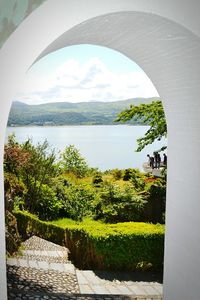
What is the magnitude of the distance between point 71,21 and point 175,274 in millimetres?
2958

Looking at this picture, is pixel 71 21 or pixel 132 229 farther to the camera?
pixel 132 229

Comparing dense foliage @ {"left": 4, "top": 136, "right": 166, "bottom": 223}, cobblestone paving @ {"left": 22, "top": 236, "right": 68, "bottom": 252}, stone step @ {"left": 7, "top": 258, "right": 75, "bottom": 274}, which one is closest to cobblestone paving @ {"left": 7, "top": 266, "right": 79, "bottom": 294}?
stone step @ {"left": 7, "top": 258, "right": 75, "bottom": 274}

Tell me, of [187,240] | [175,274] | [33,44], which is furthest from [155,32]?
[175,274]

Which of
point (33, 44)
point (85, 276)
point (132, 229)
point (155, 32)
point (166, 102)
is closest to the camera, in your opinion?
point (33, 44)

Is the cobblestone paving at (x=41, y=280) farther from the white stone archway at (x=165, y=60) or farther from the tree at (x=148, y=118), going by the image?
the tree at (x=148, y=118)

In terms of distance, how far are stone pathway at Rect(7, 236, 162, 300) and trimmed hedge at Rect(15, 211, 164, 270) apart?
306 millimetres

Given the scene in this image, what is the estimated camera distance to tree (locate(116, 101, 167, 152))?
1108 centimetres

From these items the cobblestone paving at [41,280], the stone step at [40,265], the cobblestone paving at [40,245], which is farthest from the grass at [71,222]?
the cobblestone paving at [41,280]

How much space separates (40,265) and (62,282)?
0.91 m

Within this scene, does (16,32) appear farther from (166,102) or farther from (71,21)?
(166,102)

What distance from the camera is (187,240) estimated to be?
3.75 m

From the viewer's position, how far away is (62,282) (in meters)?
7.39

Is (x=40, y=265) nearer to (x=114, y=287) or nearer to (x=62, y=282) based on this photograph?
(x=62, y=282)

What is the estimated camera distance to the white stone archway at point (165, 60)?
220cm
